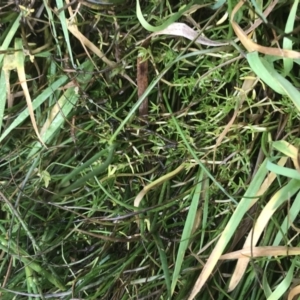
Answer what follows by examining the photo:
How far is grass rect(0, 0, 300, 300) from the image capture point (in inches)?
24.2

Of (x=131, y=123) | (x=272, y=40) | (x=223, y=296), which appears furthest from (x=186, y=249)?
(x=272, y=40)

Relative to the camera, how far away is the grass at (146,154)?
614mm

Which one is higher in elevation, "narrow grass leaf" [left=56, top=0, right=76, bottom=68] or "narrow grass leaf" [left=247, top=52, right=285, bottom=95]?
"narrow grass leaf" [left=56, top=0, right=76, bottom=68]

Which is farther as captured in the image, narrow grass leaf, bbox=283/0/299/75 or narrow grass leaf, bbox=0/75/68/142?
narrow grass leaf, bbox=0/75/68/142

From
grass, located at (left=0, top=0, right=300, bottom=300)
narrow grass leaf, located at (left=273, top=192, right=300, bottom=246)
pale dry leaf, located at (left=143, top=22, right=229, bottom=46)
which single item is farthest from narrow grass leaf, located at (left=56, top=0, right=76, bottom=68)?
narrow grass leaf, located at (left=273, top=192, right=300, bottom=246)

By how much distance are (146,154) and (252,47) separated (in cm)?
20

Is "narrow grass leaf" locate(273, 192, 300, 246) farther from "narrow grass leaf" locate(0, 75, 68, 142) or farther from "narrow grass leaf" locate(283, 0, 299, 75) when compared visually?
"narrow grass leaf" locate(0, 75, 68, 142)

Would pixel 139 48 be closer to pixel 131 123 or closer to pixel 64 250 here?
pixel 131 123

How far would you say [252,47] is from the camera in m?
0.57

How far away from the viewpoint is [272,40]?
0.61 metres

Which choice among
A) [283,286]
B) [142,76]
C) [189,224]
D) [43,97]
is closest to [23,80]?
[43,97]

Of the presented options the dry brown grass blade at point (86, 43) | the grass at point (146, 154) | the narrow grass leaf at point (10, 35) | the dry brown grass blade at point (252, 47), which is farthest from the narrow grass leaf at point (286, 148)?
the narrow grass leaf at point (10, 35)

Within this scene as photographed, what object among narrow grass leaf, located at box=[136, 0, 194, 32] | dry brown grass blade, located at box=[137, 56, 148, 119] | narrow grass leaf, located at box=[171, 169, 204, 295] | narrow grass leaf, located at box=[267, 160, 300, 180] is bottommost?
narrow grass leaf, located at box=[171, 169, 204, 295]

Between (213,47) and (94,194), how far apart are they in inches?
10.4
